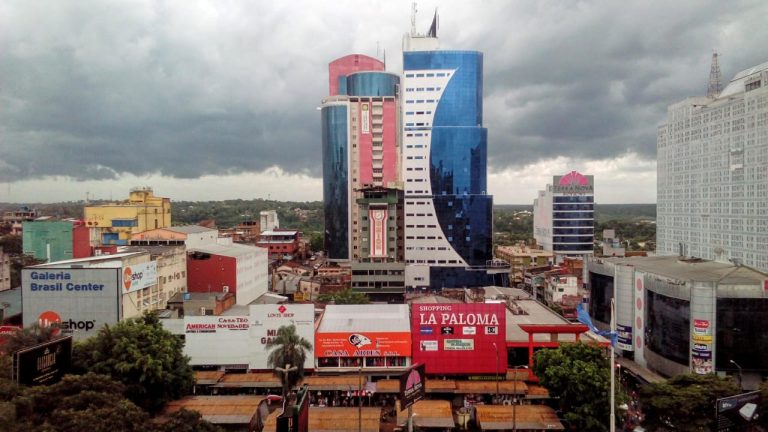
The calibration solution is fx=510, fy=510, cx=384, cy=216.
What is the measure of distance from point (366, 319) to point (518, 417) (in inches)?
601

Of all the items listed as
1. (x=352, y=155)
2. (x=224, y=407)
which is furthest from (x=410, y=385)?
(x=352, y=155)

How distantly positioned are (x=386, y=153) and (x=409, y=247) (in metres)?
26.6

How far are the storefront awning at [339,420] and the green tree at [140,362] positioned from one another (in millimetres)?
7294

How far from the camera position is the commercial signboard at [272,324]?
38812mm

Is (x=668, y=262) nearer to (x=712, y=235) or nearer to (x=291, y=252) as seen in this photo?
(x=712, y=235)

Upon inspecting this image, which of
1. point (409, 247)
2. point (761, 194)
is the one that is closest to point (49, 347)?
point (409, 247)

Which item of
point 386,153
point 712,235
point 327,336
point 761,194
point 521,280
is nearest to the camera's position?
point 327,336

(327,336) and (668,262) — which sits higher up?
(668,262)

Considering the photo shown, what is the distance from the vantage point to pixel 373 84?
388ft

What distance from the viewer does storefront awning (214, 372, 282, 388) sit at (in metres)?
36.6

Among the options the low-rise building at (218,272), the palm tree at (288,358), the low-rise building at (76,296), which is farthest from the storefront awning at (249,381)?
the low-rise building at (218,272)

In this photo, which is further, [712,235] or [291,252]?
[291,252]

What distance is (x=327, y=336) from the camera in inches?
1538

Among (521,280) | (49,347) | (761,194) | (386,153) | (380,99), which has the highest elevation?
(380,99)
